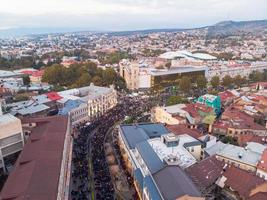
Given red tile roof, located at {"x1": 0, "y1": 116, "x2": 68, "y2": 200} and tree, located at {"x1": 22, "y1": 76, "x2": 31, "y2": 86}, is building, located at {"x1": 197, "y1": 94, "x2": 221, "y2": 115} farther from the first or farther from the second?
tree, located at {"x1": 22, "y1": 76, "x2": 31, "y2": 86}

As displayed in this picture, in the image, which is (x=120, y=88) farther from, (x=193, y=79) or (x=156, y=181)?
(x=156, y=181)

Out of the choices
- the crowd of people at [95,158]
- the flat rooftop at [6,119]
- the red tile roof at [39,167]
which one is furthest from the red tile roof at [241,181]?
the flat rooftop at [6,119]

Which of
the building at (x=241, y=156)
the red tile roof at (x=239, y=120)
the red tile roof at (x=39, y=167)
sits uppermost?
the red tile roof at (x=39, y=167)

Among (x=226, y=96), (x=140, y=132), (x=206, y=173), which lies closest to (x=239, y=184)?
(x=206, y=173)

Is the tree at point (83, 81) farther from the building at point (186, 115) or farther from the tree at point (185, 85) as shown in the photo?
the building at point (186, 115)

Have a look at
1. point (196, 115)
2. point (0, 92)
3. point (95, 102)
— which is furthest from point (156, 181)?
point (0, 92)

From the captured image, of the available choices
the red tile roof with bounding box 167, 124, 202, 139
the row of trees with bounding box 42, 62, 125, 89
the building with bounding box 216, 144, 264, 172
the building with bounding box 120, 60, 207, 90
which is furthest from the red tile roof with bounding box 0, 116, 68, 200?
the building with bounding box 120, 60, 207, 90

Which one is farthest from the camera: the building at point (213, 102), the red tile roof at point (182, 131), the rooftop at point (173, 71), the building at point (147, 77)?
the rooftop at point (173, 71)
